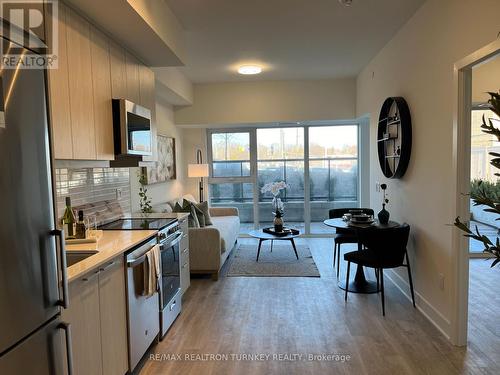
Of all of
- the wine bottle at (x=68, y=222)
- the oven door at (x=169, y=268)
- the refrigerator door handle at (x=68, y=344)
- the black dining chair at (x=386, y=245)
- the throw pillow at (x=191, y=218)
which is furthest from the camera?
the throw pillow at (x=191, y=218)

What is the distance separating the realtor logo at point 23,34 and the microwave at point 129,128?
128 cm

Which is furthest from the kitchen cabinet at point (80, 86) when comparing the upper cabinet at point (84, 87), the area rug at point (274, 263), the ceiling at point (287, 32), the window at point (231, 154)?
the window at point (231, 154)

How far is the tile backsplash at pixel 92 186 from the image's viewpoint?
8.79 feet

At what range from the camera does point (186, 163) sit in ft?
21.9

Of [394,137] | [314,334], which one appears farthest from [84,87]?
[394,137]

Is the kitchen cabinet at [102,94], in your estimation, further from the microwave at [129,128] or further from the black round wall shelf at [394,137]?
the black round wall shelf at [394,137]

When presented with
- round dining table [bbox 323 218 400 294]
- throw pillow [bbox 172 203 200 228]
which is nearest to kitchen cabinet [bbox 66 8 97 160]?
throw pillow [bbox 172 203 200 228]

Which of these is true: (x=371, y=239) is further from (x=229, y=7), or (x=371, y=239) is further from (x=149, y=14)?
(x=149, y=14)

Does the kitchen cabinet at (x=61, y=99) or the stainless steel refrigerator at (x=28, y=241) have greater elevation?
the kitchen cabinet at (x=61, y=99)

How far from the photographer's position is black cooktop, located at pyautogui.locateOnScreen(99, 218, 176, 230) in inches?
115

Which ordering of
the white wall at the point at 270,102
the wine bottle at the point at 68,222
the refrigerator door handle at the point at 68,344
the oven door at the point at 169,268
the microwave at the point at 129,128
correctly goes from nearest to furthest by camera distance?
the refrigerator door handle at the point at 68,344
the wine bottle at the point at 68,222
the microwave at the point at 129,128
the oven door at the point at 169,268
the white wall at the point at 270,102

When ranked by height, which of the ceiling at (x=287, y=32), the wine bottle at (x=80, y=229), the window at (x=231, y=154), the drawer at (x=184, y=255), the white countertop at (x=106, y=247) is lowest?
the drawer at (x=184, y=255)

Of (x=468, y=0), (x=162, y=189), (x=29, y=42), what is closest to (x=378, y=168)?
(x=468, y=0)

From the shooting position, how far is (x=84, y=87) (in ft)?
7.68
